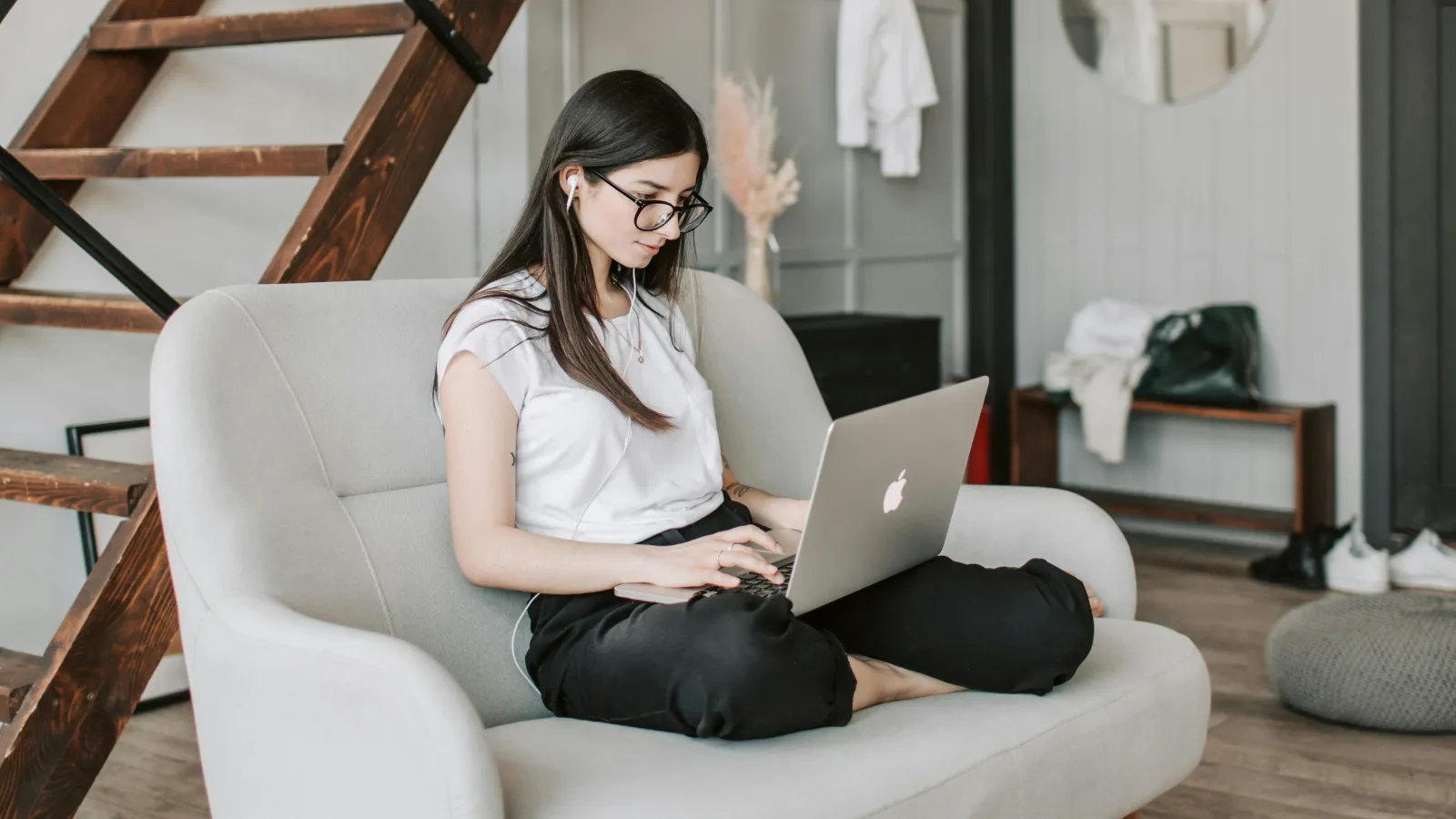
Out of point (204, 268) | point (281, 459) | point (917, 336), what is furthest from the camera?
point (917, 336)

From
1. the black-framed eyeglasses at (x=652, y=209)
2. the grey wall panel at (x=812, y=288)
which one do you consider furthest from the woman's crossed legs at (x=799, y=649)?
the grey wall panel at (x=812, y=288)

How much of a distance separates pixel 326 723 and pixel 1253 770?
186 centimetres

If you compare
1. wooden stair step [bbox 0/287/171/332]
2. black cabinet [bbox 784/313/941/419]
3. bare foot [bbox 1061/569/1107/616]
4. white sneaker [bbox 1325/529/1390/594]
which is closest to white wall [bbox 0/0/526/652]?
wooden stair step [bbox 0/287/171/332]

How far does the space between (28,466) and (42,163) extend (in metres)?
0.59

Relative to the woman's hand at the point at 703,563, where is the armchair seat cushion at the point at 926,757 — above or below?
below

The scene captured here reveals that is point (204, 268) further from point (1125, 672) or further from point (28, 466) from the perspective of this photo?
point (1125, 672)

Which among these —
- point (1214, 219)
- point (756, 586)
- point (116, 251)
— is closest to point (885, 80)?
point (1214, 219)

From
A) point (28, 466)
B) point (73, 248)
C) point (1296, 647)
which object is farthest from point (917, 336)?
point (28, 466)

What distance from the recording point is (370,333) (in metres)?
1.87

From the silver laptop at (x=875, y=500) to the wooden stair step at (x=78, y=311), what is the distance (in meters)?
0.96

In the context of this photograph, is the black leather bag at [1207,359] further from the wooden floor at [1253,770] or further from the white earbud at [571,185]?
the white earbud at [571,185]

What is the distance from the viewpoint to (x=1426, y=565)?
13.2ft

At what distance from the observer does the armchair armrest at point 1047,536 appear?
6.71 ft

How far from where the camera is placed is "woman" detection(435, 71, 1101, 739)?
5.10 feet
